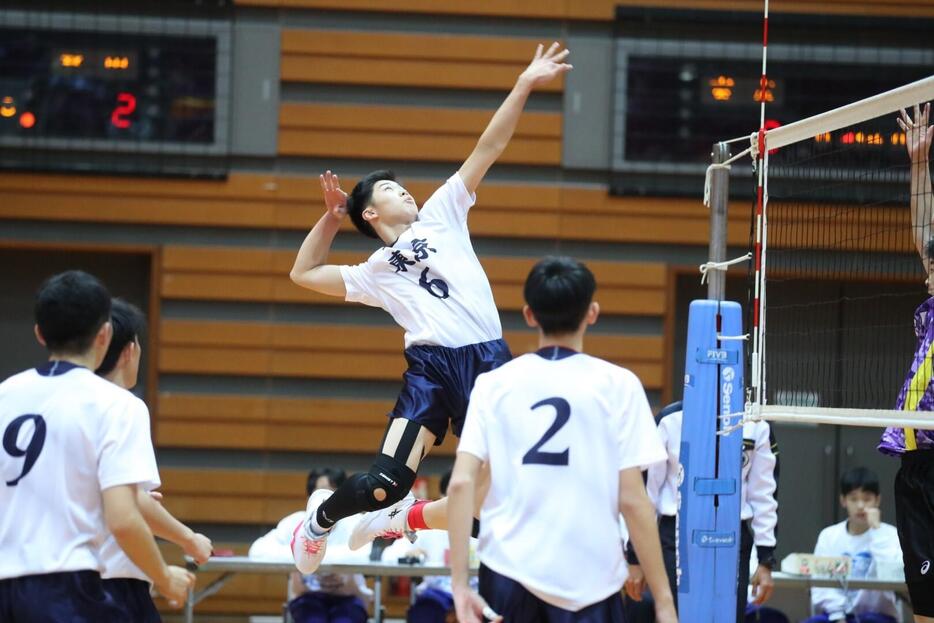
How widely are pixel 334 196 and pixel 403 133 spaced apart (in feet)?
15.4

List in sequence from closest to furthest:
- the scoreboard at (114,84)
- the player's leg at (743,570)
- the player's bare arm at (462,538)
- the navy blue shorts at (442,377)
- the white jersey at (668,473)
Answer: the player's bare arm at (462,538)
the navy blue shorts at (442,377)
the player's leg at (743,570)
the white jersey at (668,473)
the scoreboard at (114,84)

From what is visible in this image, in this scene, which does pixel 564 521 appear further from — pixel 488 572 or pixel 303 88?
pixel 303 88

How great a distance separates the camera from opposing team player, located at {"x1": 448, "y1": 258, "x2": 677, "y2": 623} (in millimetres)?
3564

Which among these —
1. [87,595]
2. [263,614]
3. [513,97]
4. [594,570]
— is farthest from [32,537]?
[263,614]

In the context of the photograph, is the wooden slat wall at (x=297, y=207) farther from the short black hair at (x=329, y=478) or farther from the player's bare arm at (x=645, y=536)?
the player's bare arm at (x=645, y=536)

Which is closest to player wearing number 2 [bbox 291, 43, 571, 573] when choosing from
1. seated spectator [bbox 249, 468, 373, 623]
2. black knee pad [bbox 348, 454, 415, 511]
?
black knee pad [bbox 348, 454, 415, 511]

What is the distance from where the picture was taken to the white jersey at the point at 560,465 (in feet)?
11.7

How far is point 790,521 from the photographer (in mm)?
10852

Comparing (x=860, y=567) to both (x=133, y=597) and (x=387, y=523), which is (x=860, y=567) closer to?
(x=387, y=523)

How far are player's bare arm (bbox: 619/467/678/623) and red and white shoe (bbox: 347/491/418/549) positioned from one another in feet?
7.75

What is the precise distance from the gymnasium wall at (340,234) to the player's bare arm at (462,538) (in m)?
6.78

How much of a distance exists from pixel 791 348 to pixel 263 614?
4875 millimetres

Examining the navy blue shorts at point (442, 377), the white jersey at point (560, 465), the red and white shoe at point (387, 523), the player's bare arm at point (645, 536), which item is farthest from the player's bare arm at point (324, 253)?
the player's bare arm at point (645, 536)

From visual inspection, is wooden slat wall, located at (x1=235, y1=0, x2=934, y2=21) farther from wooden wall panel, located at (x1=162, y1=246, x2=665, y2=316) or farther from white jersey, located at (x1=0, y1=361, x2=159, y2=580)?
white jersey, located at (x1=0, y1=361, x2=159, y2=580)
